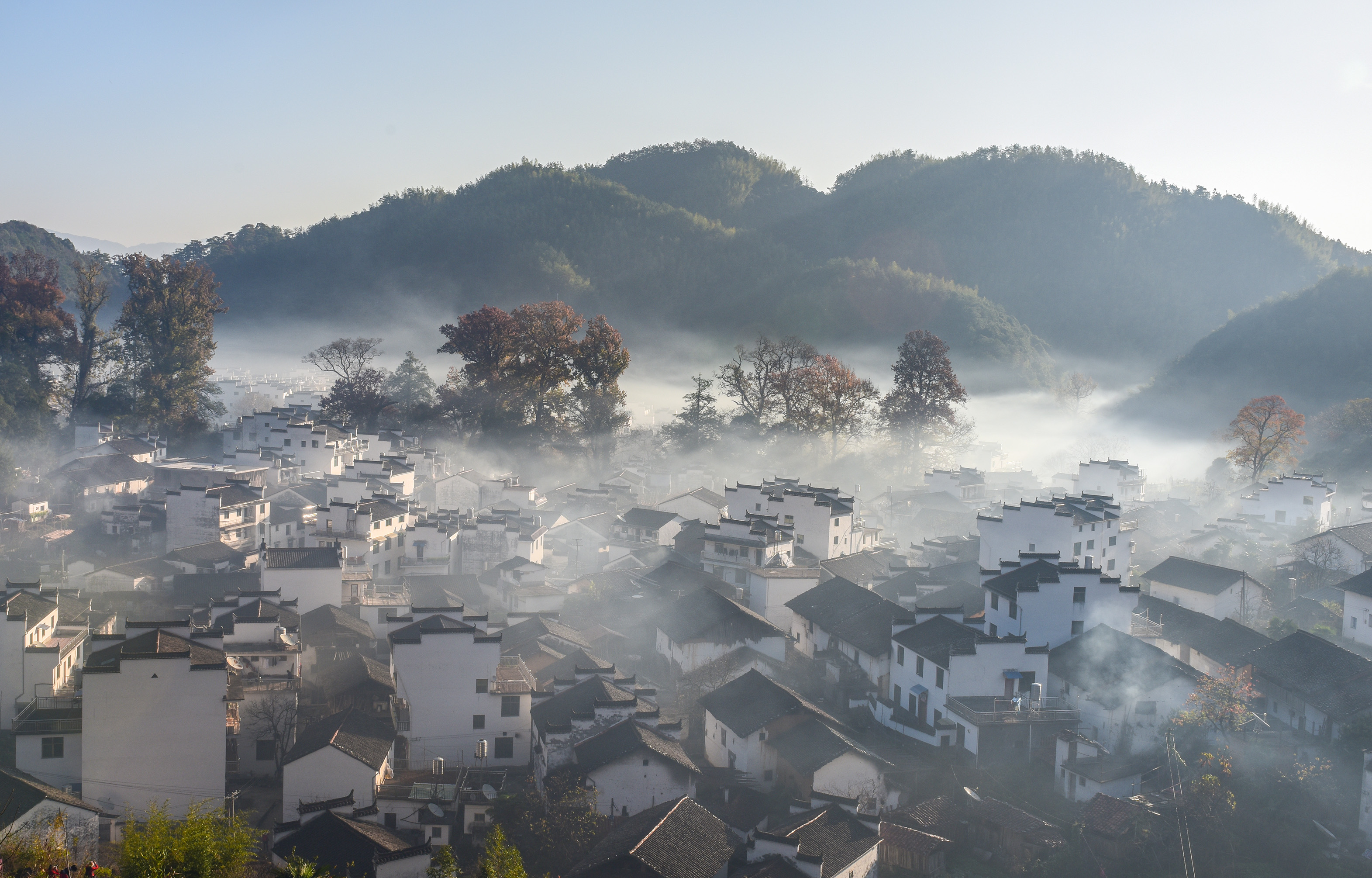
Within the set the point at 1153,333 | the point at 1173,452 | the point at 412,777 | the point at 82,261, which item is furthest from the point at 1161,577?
the point at 82,261

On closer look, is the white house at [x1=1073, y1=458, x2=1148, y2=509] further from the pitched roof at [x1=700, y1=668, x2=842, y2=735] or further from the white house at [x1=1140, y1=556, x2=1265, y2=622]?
the pitched roof at [x1=700, y1=668, x2=842, y2=735]

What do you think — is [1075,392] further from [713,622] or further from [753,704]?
[753,704]

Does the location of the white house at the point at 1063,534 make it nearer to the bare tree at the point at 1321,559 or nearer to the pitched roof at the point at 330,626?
the bare tree at the point at 1321,559

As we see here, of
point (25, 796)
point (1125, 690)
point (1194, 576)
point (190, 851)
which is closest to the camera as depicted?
point (190, 851)

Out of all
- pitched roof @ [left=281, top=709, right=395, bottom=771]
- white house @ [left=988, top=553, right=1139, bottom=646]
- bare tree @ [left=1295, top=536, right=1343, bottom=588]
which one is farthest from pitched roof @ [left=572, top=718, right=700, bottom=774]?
bare tree @ [left=1295, top=536, right=1343, bottom=588]

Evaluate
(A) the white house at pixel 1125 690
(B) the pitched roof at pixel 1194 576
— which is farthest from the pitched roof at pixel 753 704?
(B) the pitched roof at pixel 1194 576

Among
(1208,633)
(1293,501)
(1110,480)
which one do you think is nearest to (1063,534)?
(1208,633)
